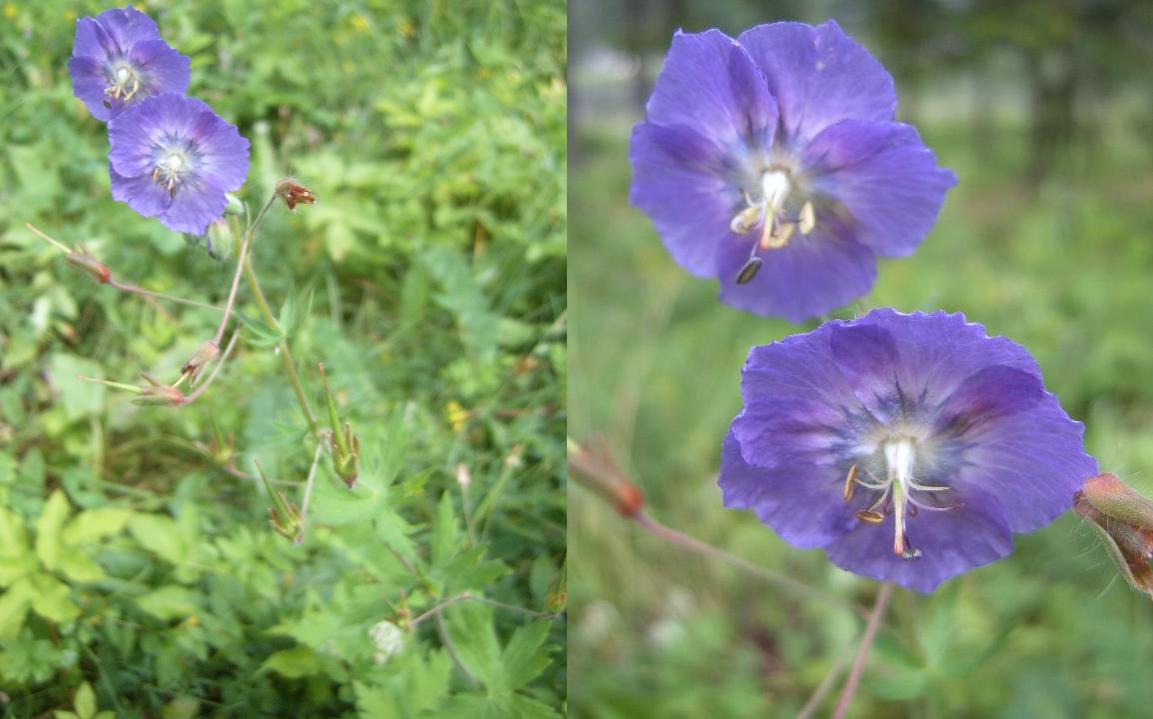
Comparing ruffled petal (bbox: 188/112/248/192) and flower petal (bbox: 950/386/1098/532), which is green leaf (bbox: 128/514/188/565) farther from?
flower petal (bbox: 950/386/1098/532)

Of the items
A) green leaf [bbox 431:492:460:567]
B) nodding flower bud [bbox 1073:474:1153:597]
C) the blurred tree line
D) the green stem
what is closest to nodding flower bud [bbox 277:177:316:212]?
the green stem

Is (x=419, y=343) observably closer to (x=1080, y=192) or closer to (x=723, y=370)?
(x=723, y=370)

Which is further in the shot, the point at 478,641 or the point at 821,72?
the point at 478,641

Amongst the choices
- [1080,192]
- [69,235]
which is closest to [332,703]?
[69,235]

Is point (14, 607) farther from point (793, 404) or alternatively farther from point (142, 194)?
point (793, 404)

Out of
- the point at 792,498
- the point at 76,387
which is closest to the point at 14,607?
the point at 76,387

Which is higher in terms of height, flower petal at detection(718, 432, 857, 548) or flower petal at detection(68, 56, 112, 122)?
flower petal at detection(68, 56, 112, 122)
